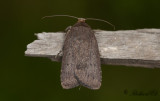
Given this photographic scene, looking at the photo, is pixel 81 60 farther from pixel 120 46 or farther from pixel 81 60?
pixel 120 46

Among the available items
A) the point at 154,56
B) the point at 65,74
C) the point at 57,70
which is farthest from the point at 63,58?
the point at 57,70

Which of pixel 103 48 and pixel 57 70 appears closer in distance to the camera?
pixel 103 48

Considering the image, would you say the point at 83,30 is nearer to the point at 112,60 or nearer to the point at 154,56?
the point at 112,60

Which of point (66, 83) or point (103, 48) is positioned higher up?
point (103, 48)

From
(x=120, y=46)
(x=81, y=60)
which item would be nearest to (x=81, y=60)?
(x=81, y=60)
